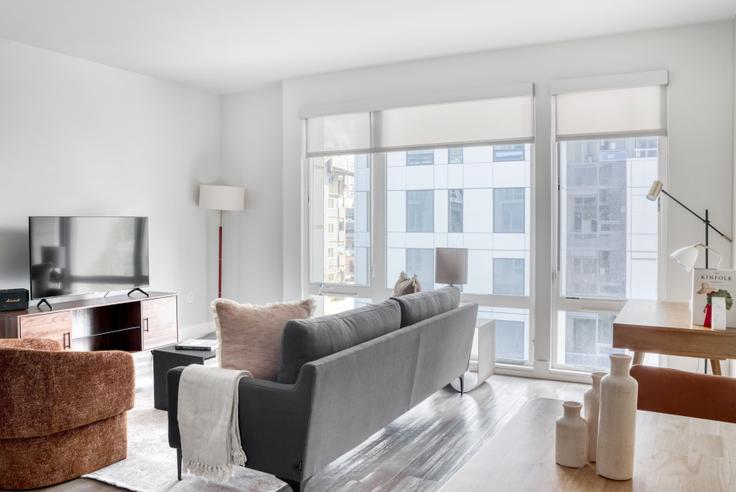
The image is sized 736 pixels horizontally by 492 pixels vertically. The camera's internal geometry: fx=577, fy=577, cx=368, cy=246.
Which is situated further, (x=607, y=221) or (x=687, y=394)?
(x=607, y=221)

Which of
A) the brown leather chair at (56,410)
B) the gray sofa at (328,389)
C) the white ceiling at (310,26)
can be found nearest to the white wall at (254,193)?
the white ceiling at (310,26)

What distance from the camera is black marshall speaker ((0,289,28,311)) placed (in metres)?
4.30

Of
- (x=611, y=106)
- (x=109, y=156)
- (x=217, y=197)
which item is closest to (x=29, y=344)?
(x=109, y=156)

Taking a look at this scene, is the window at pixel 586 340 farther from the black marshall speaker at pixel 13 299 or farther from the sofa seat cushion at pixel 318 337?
the black marshall speaker at pixel 13 299

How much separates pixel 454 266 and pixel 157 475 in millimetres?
2763

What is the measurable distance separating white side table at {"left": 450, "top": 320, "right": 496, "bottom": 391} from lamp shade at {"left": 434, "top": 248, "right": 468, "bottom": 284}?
42 centimetres

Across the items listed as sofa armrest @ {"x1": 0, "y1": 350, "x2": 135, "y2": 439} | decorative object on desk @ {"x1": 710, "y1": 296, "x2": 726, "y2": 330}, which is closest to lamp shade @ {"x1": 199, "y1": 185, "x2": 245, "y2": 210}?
sofa armrest @ {"x1": 0, "y1": 350, "x2": 135, "y2": 439}

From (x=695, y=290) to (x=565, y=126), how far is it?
7.51 feet

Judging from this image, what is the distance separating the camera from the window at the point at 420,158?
17.5ft

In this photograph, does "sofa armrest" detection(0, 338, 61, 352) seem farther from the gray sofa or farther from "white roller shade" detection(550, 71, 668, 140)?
"white roller shade" detection(550, 71, 668, 140)

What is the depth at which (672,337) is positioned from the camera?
270cm

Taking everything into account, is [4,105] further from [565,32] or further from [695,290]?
[695,290]

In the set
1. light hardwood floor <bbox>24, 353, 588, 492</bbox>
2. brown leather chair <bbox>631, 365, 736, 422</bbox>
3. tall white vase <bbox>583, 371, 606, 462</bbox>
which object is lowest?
light hardwood floor <bbox>24, 353, 588, 492</bbox>

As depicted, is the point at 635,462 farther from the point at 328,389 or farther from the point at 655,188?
the point at 655,188
